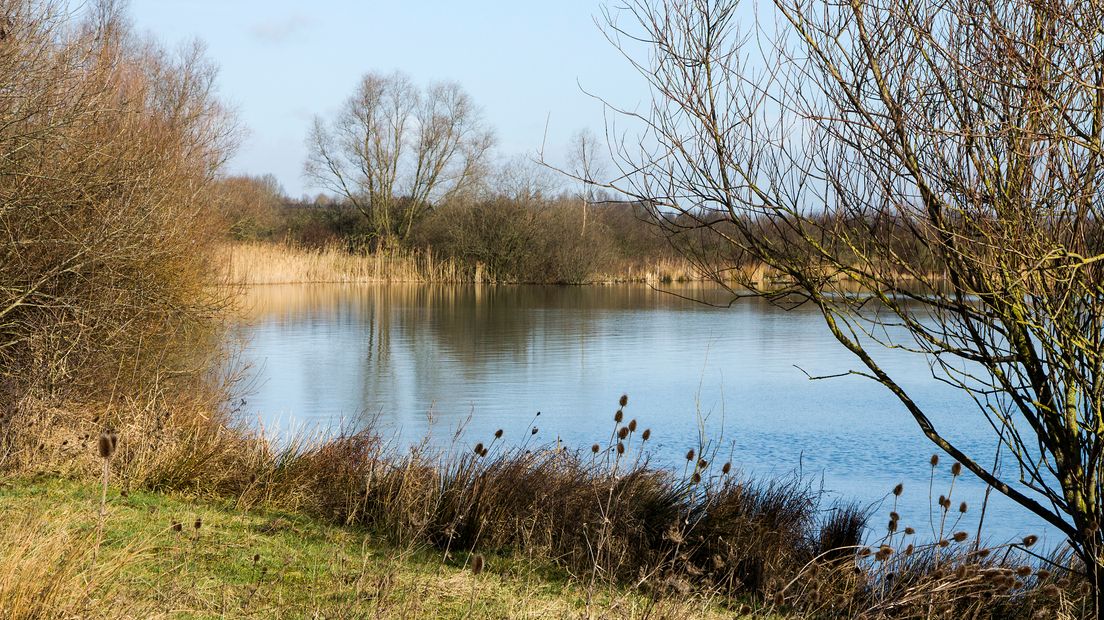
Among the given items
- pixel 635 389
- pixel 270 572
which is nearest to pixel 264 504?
pixel 270 572

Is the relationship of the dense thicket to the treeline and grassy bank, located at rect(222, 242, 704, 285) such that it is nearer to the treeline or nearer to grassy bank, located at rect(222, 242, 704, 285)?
grassy bank, located at rect(222, 242, 704, 285)

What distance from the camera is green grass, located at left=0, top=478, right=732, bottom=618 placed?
14.9 ft

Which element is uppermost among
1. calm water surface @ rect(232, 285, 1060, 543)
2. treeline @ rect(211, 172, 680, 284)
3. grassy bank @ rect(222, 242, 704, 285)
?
treeline @ rect(211, 172, 680, 284)

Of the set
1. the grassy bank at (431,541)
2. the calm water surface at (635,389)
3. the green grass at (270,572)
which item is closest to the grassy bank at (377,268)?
the calm water surface at (635,389)

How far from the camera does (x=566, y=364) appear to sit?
18.1m

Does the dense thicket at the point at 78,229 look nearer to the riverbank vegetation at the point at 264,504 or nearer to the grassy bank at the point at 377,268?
the riverbank vegetation at the point at 264,504

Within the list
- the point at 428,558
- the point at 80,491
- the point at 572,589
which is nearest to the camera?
the point at 572,589

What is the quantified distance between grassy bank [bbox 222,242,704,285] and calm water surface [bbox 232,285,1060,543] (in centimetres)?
1138

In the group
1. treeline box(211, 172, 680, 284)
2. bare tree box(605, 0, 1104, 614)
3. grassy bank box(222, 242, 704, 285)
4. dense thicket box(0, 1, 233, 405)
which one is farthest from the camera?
treeline box(211, 172, 680, 284)

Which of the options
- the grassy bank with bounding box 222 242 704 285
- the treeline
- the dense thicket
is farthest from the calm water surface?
the treeline

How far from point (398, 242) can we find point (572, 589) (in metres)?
42.3

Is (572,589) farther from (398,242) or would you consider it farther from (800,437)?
(398,242)

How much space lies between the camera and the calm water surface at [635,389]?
423 inches

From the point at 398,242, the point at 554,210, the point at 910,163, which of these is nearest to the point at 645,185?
the point at 910,163
